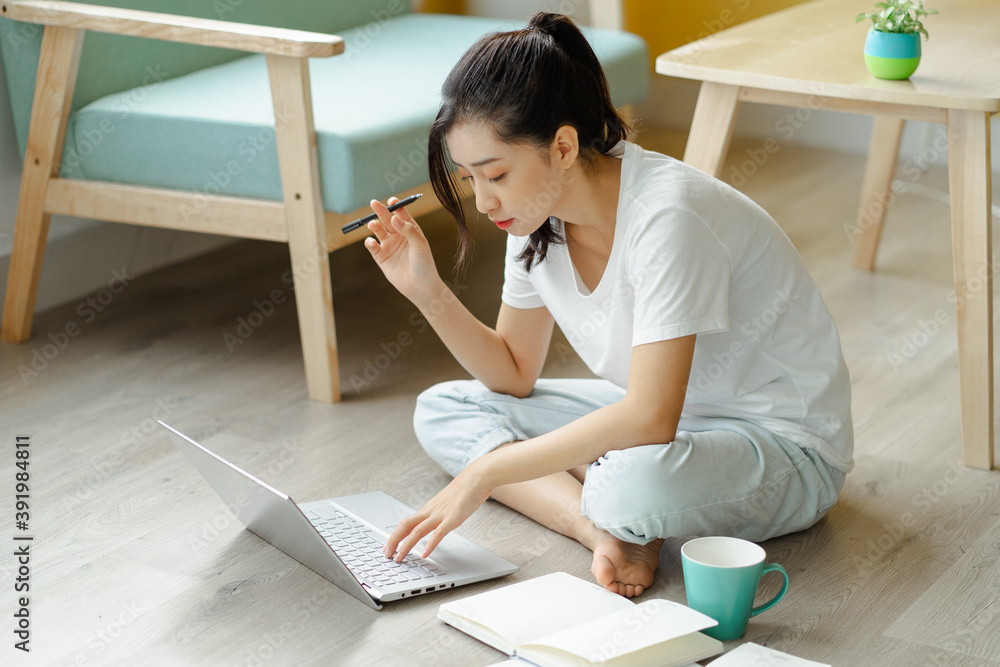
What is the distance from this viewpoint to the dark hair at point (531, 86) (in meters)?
1.11

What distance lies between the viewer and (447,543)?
1.29 m

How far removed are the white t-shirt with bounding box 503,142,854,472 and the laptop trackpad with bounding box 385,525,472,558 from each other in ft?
0.87

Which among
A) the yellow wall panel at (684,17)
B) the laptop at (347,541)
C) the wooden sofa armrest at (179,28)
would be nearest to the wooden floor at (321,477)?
the laptop at (347,541)

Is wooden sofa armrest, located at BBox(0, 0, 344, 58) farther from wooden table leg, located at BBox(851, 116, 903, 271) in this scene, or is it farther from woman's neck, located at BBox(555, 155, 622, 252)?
wooden table leg, located at BBox(851, 116, 903, 271)

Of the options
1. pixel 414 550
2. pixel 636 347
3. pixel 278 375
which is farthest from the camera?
pixel 278 375

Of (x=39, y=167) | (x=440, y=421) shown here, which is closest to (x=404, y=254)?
(x=440, y=421)

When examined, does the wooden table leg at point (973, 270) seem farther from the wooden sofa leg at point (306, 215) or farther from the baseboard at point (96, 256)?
the baseboard at point (96, 256)

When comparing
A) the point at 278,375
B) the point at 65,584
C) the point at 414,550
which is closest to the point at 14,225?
the point at 278,375

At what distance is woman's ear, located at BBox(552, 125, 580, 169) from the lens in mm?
1140

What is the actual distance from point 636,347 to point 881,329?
1.01 m

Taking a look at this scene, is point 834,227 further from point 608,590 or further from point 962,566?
point 608,590

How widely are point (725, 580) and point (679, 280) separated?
30cm

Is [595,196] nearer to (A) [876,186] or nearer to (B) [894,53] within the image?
(B) [894,53]

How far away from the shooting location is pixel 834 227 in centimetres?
254
